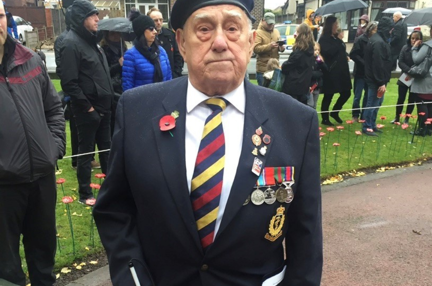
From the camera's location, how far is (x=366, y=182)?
239 inches

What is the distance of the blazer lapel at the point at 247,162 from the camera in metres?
1.54

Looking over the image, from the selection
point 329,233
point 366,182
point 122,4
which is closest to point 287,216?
point 329,233

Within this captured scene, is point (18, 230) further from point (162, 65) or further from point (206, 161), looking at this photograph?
point (162, 65)

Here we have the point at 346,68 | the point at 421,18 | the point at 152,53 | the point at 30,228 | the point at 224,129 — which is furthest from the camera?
the point at 421,18

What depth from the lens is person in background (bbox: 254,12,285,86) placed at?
7.99m

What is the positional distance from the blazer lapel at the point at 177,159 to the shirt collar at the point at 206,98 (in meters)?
0.03

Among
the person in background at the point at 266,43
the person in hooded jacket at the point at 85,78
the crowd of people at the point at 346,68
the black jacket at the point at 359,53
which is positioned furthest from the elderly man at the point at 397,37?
the person in hooded jacket at the point at 85,78

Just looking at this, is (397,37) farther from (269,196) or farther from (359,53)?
(269,196)

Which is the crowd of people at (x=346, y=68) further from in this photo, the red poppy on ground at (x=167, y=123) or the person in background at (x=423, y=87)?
the red poppy on ground at (x=167, y=123)

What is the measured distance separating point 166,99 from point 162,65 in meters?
3.95

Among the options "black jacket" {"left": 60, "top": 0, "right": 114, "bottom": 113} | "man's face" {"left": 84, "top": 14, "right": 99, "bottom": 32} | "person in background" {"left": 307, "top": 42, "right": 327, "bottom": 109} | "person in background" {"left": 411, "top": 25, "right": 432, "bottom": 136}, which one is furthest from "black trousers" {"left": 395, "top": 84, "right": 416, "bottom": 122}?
"man's face" {"left": 84, "top": 14, "right": 99, "bottom": 32}

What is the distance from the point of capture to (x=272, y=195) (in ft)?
5.26

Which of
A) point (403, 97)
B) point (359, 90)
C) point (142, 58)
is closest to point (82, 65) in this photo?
point (142, 58)

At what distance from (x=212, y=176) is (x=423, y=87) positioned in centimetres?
757
